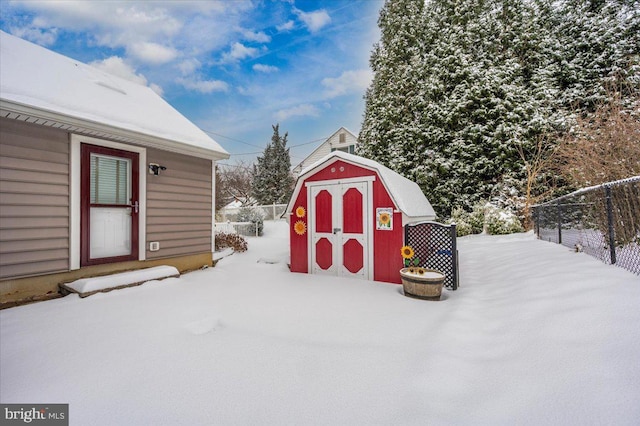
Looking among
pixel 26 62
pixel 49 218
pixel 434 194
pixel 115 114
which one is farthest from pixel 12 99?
pixel 434 194

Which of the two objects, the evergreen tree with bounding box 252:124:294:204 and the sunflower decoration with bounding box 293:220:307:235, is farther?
the evergreen tree with bounding box 252:124:294:204

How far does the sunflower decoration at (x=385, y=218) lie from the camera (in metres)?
4.89

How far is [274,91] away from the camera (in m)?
16.4

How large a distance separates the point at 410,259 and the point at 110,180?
5302mm

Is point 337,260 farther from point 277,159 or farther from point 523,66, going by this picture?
point 277,159

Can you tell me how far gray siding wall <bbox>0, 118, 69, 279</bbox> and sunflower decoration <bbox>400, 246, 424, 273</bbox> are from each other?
522 centimetres

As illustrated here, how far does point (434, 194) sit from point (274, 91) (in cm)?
1127

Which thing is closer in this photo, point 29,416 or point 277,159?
point 29,416

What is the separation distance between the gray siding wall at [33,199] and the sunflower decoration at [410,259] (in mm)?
5217

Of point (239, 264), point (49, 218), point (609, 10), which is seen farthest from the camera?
point (609, 10)

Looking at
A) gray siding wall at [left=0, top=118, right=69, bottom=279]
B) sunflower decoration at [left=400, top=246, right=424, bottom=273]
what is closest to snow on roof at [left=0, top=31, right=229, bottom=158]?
gray siding wall at [left=0, top=118, right=69, bottom=279]

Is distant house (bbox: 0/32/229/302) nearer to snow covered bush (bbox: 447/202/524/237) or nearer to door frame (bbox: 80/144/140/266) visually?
door frame (bbox: 80/144/140/266)

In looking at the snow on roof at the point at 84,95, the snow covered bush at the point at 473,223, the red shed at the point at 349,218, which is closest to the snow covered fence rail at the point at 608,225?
the red shed at the point at 349,218

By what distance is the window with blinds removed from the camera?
174 inches
